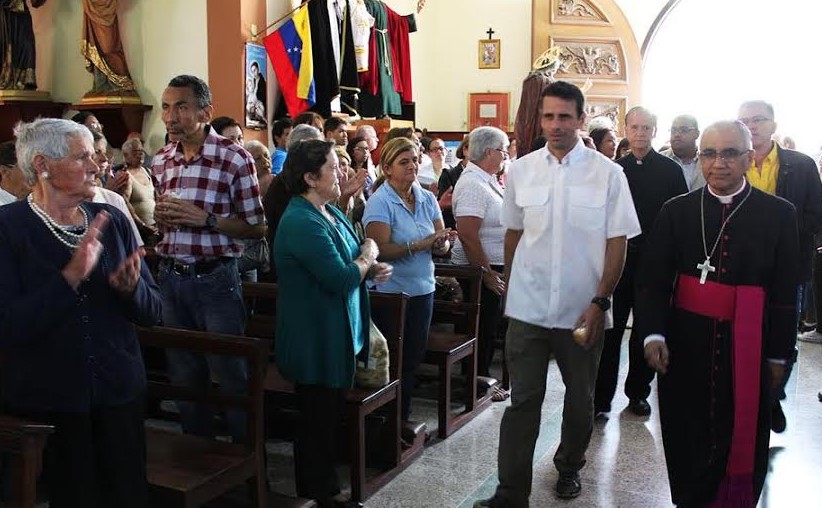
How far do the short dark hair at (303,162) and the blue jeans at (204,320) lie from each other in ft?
1.52

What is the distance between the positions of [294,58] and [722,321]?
4.62 meters

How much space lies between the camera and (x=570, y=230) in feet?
9.30

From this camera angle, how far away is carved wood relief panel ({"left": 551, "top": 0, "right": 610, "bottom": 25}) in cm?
1036

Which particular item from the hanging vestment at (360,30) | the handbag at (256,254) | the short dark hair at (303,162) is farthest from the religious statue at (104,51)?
the short dark hair at (303,162)

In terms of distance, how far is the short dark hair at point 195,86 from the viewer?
293 cm

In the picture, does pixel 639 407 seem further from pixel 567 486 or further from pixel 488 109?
pixel 488 109

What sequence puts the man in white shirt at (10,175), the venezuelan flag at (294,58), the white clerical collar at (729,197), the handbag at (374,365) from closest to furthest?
1. the white clerical collar at (729,197)
2. the handbag at (374,365)
3. the man in white shirt at (10,175)
4. the venezuelan flag at (294,58)

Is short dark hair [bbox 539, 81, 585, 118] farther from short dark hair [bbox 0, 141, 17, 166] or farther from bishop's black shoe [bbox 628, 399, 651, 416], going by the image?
short dark hair [bbox 0, 141, 17, 166]

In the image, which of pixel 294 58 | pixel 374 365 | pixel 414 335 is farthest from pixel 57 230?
pixel 294 58

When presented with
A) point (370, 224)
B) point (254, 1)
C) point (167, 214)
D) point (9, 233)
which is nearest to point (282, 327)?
point (167, 214)

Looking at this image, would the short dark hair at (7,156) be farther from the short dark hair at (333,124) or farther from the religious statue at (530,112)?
the religious statue at (530,112)

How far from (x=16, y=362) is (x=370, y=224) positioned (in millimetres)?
1730

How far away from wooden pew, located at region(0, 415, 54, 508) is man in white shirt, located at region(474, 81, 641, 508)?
158 cm

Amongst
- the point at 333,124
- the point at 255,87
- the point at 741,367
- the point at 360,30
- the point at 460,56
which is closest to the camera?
the point at 741,367
